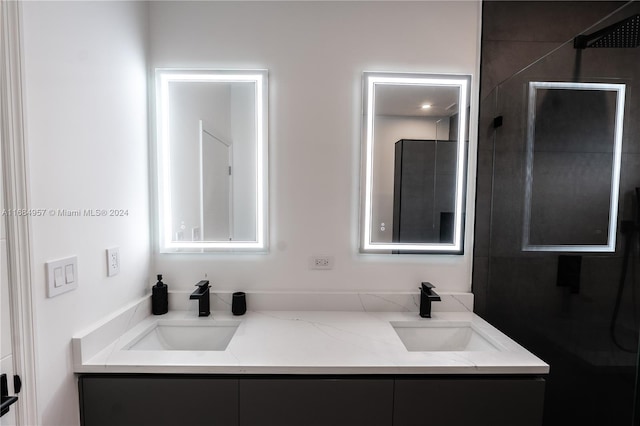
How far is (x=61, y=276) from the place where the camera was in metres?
1.00

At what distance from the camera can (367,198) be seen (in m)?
1.59

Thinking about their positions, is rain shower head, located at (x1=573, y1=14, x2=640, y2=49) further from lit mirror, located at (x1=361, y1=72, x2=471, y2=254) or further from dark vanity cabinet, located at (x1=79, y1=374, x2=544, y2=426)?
dark vanity cabinet, located at (x1=79, y1=374, x2=544, y2=426)

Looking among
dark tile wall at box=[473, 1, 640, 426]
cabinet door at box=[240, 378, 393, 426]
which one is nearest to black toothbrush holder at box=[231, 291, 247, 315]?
cabinet door at box=[240, 378, 393, 426]

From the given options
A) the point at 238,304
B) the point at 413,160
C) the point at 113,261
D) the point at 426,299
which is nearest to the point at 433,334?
the point at 426,299

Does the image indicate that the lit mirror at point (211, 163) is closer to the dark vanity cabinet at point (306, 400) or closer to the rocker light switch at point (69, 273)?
the rocker light switch at point (69, 273)

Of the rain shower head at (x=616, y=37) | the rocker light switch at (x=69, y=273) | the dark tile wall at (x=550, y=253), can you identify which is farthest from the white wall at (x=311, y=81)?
the rocker light switch at (x=69, y=273)

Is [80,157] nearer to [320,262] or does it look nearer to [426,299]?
[320,262]

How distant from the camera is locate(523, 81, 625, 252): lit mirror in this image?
1215mm

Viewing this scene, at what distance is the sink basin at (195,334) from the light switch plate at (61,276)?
531 mm

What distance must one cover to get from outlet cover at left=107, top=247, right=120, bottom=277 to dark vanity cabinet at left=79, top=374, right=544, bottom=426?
1.34ft

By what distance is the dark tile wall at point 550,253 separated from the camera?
116 centimetres

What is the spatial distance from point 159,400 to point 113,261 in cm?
63

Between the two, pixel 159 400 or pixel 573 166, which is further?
pixel 573 166

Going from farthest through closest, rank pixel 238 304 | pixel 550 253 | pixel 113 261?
pixel 238 304
pixel 550 253
pixel 113 261
